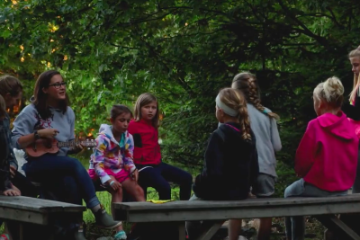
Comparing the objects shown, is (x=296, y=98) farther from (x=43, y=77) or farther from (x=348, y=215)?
(x=43, y=77)

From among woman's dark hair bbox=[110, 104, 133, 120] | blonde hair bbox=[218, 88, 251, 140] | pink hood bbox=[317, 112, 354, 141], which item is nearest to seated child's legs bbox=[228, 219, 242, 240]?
blonde hair bbox=[218, 88, 251, 140]

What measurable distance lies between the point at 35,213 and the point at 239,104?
6.40 feet

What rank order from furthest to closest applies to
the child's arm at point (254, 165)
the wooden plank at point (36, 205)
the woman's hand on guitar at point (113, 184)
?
the woman's hand on guitar at point (113, 184) → the child's arm at point (254, 165) → the wooden plank at point (36, 205)

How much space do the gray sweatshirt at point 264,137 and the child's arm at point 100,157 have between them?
1608 millimetres

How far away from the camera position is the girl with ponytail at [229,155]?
686 cm

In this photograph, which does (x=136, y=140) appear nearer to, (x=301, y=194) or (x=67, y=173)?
(x=67, y=173)

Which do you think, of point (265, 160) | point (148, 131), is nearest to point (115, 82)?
point (148, 131)

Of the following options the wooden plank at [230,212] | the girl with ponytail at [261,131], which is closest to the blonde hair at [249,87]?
the girl with ponytail at [261,131]

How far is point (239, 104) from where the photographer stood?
6.91 meters

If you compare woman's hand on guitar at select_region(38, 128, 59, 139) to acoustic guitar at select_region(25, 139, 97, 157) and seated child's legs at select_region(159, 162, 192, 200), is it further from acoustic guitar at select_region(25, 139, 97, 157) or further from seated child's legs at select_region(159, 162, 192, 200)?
seated child's legs at select_region(159, 162, 192, 200)

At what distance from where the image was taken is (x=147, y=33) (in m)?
11.7

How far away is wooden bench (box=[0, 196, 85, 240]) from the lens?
21.0ft

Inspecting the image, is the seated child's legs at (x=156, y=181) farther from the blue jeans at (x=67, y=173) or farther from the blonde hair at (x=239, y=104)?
the blonde hair at (x=239, y=104)

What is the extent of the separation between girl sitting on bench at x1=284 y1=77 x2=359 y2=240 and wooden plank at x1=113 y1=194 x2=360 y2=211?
0.71 ft
